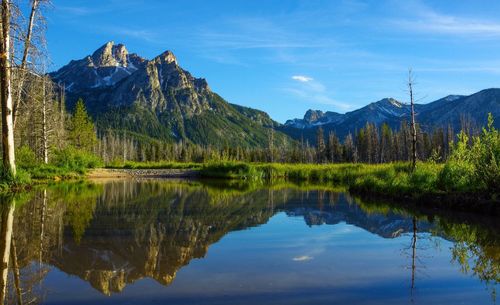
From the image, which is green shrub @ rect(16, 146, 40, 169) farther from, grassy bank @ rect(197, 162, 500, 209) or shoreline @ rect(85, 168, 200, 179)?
grassy bank @ rect(197, 162, 500, 209)

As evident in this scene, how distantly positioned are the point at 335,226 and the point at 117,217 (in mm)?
5962

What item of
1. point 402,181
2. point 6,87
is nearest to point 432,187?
point 402,181

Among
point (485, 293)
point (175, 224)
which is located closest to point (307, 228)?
point (175, 224)

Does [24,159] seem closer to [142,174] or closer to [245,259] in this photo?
[142,174]

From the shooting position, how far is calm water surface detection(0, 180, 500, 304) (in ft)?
17.5

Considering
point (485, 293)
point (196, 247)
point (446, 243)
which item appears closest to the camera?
point (485, 293)

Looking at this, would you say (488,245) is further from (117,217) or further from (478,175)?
(117,217)

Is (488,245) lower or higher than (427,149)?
lower

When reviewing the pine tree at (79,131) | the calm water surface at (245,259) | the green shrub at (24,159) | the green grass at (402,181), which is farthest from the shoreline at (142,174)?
the calm water surface at (245,259)

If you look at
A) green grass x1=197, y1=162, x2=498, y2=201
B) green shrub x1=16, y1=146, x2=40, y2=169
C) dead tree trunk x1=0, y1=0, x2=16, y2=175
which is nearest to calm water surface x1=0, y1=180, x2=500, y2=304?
green grass x1=197, y1=162, x2=498, y2=201

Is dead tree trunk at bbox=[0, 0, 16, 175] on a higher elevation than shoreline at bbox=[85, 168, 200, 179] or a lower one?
higher

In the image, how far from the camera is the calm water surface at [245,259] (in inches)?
210

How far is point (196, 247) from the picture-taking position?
8.17 metres

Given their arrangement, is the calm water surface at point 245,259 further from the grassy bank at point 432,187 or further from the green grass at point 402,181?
the green grass at point 402,181
